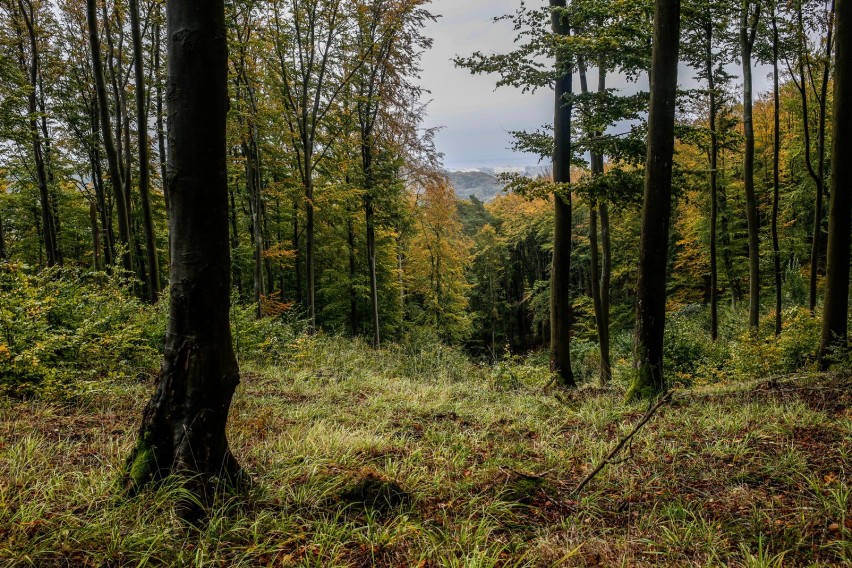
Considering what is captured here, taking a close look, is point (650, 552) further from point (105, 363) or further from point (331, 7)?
point (331, 7)

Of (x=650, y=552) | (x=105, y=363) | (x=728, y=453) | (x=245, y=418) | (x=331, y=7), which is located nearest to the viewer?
(x=650, y=552)

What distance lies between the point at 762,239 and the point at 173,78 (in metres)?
24.0

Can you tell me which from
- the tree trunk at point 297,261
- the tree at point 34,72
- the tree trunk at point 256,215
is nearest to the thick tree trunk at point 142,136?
the tree trunk at point 256,215

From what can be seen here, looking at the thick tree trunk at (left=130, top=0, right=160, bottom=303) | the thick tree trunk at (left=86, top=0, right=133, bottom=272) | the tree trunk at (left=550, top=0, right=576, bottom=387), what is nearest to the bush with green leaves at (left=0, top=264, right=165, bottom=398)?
the thick tree trunk at (left=86, top=0, right=133, bottom=272)

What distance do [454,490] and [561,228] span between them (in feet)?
21.3

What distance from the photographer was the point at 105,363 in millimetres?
5496

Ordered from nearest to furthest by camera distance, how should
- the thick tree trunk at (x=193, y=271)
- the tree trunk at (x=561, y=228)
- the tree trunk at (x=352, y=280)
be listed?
the thick tree trunk at (x=193, y=271)
the tree trunk at (x=561, y=228)
the tree trunk at (x=352, y=280)

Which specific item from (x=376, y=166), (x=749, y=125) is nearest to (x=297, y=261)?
(x=376, y=166)

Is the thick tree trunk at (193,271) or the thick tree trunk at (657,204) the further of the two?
the thick tree trunk at (657,204)

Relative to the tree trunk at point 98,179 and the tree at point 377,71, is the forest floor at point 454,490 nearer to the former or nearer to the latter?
the tree at point 377,71

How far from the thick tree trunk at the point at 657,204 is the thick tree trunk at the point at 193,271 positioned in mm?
5244

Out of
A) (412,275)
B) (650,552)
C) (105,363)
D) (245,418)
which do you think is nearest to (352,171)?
(412,275)

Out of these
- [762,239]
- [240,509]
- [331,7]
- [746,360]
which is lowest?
[746,360]

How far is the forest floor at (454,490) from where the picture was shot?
2090 millimetres
